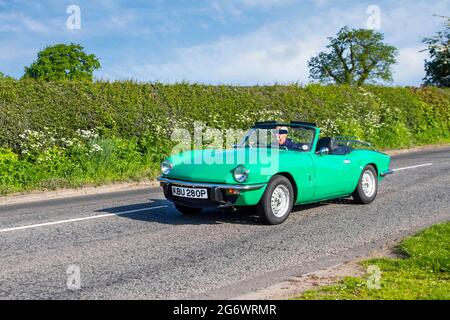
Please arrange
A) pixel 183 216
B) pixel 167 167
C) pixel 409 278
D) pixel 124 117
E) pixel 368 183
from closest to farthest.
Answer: pixel 409 278 < pixel 167 167 < pixel 183 216 < pixel 368 183 < pixel 124 117

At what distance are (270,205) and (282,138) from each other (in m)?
1.43

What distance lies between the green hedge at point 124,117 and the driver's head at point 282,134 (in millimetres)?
6401

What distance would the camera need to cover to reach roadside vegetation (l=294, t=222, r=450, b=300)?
4711 millimetres

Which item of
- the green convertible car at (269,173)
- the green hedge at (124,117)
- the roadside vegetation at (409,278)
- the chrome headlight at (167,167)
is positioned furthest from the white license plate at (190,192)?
the green hedge at (124,117)

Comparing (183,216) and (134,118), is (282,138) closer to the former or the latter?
(183,216)

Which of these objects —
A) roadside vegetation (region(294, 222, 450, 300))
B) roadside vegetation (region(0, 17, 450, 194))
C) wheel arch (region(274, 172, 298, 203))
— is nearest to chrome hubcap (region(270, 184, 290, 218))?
wheel arch (region(274, 172, 298, 203))

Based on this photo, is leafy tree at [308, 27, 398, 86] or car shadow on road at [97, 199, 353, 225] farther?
leafy tree at [308, 27, 398, 86]

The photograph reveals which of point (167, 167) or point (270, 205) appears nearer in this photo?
point (270, 205)

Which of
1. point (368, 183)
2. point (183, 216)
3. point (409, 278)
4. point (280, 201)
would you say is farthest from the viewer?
point (368, 183)

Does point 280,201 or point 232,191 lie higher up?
point 232,191

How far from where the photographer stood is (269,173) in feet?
25.6

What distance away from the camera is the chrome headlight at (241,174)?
7.61 m

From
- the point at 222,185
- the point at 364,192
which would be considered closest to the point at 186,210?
the point at 222,185

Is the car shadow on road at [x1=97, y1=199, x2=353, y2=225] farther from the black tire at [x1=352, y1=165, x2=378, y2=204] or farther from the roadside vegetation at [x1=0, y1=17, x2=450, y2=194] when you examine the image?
the roadside vegetation at [x1=0, y1=17, x2=450, y2=194]
